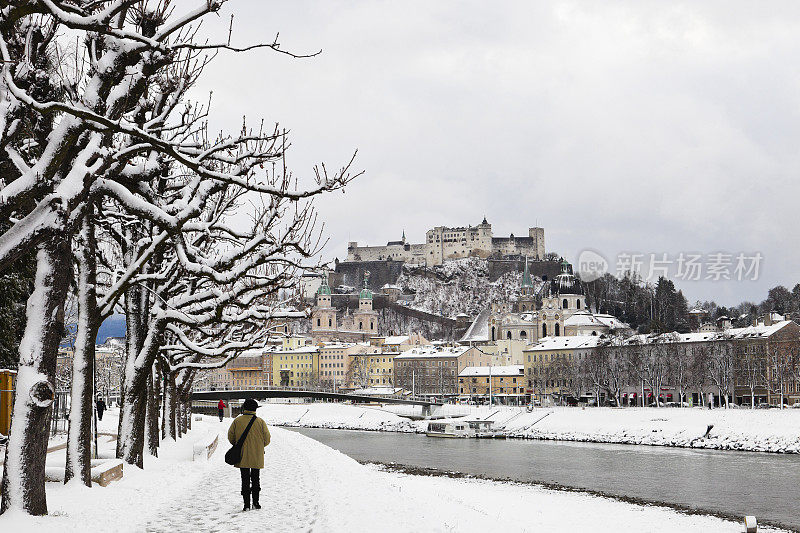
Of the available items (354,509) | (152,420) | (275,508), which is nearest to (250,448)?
(275,508)

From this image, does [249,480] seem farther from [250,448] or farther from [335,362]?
[335,362]

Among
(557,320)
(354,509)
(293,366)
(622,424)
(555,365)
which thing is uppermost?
(557,320)

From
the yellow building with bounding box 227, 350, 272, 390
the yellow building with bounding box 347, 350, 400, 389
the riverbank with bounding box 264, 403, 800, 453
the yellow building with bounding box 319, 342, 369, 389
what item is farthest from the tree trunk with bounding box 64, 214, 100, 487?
the yellow building with bounding box 227, 350, 272, 390

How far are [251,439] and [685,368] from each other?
254 feet

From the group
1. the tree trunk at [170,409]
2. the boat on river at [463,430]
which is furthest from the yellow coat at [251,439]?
the boat on river at [463,430]

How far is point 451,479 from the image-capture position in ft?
110

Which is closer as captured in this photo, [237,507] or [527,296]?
[237,507]

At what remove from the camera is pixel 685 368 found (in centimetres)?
8225

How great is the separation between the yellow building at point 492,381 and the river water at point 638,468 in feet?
170

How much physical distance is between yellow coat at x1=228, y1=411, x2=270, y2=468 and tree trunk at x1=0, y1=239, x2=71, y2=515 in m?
2.39

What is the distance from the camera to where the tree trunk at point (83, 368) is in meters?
12.1

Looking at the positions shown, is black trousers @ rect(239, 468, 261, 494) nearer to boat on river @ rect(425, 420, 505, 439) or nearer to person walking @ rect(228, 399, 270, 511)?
person walking @ rect(228, 399, 270, 511)

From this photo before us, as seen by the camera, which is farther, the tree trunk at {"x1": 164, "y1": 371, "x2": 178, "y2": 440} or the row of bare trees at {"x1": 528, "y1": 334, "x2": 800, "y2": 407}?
the row of bare trees at {"x1": 528, "y1": 334, "x2": 800, "y2": 407}

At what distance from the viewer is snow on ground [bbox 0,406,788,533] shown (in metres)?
9.71
